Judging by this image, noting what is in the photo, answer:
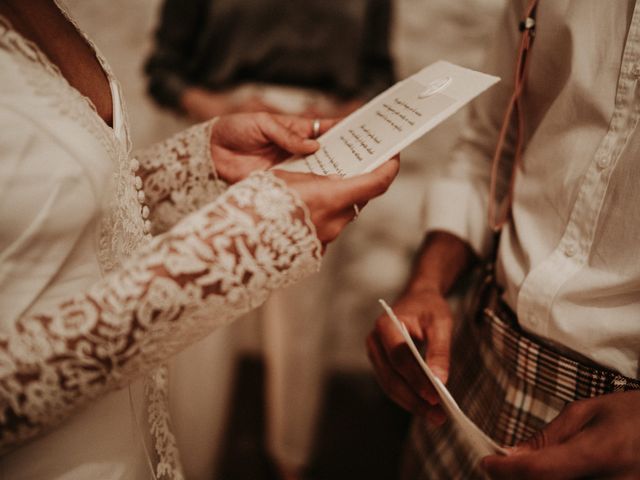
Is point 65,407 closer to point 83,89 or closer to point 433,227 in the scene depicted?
point 83,89

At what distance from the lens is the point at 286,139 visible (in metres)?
0.68

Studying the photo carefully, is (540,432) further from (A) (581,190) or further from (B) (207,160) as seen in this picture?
(B) (207,160)

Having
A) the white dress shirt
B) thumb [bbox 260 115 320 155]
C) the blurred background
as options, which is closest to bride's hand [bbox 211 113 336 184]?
thumb [bbox 260 115 320 155]

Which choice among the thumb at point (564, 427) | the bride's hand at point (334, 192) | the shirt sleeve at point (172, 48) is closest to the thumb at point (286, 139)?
the bride's hand at point (334, 192)

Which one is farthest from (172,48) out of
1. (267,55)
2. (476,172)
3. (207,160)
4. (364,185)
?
(364,185)

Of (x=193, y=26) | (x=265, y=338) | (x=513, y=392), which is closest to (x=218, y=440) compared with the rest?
(x=265, y=338)

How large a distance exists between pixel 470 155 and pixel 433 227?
138mm

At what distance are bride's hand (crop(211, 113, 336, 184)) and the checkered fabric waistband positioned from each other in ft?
1.24

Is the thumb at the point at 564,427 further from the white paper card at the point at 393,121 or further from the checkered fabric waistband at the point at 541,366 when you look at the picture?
the white paper card at the point at 393,121

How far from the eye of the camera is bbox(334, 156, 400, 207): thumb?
497 mm

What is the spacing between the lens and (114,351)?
1.41ft

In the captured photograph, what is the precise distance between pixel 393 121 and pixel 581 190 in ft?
0.77

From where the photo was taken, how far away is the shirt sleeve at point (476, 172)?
29.3 inches

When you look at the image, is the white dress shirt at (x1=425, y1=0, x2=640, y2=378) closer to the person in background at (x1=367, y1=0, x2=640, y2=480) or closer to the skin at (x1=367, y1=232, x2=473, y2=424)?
the person in background at (x1=367, y1=0, x2=640, y2=480)
